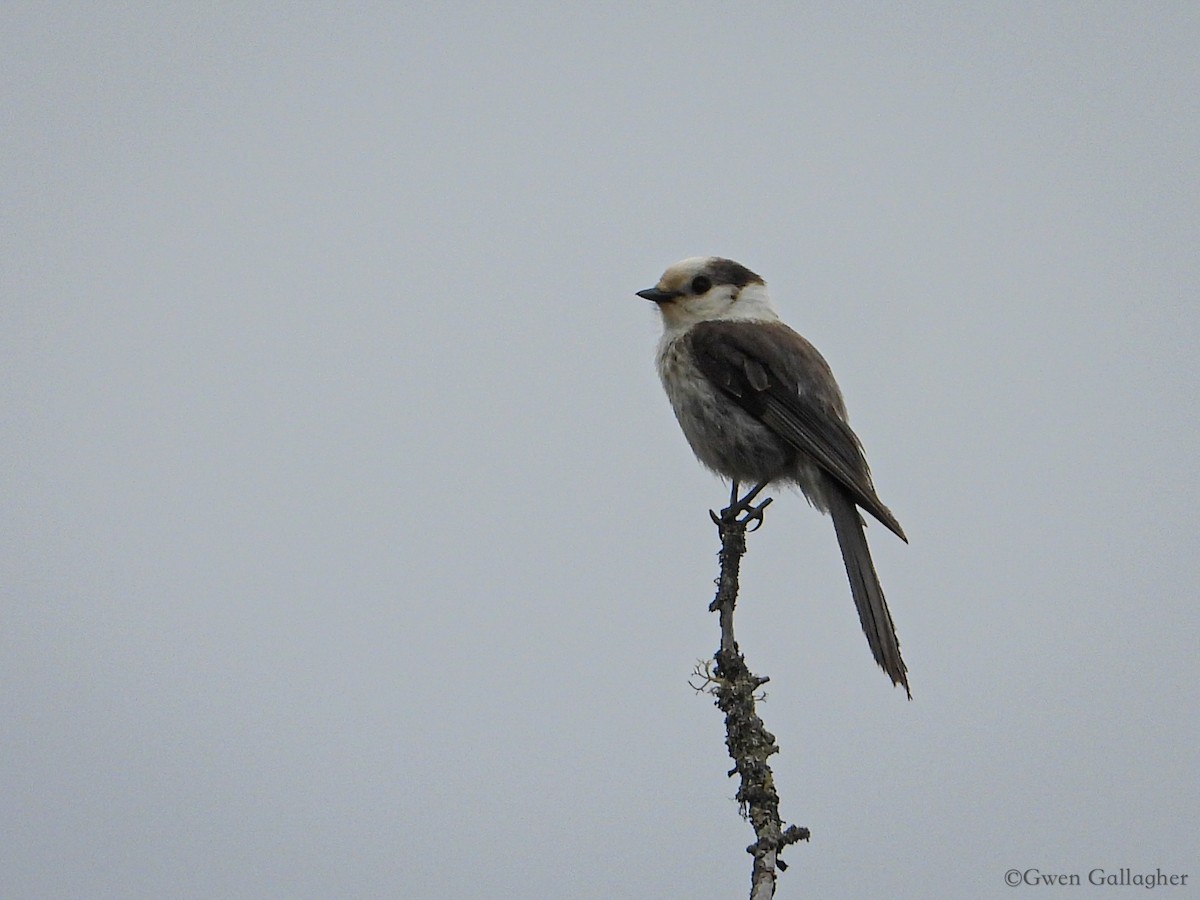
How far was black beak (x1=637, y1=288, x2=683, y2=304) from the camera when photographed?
7.06 meters

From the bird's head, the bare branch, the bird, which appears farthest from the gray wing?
the bare branch

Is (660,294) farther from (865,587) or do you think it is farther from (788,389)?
(865,587)

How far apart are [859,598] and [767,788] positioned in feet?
5.73

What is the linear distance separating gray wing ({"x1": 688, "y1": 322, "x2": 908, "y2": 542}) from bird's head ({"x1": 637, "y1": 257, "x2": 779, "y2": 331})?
232 millimetres

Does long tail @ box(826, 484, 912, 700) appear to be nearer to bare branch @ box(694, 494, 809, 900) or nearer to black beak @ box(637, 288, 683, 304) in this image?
bare branch @ box(694, 494, 809, 900)

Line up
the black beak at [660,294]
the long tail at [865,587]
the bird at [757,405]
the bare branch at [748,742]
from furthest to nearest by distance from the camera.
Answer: the black beak at [660,294]
the bird at [757,405]
the long tail at [865,587]
the bare branch at [748,742]

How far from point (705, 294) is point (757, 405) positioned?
96cm

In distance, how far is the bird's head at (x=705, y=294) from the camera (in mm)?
7066

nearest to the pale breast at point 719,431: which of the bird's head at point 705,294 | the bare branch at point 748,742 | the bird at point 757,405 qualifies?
the bird at point 757,405

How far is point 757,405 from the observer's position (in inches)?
251

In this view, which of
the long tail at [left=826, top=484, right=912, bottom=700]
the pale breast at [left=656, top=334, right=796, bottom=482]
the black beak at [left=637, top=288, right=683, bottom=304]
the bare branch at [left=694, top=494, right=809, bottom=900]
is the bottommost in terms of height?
the bare branch at [left=694, top=494, right=809, bottom=900]

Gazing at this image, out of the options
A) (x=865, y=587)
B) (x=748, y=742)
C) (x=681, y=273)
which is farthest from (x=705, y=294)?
(x=748, y=742)

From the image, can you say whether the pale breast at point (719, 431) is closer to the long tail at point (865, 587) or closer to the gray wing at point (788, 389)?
the gray wing at point (788, 389)

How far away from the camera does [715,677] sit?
416 centimetres
